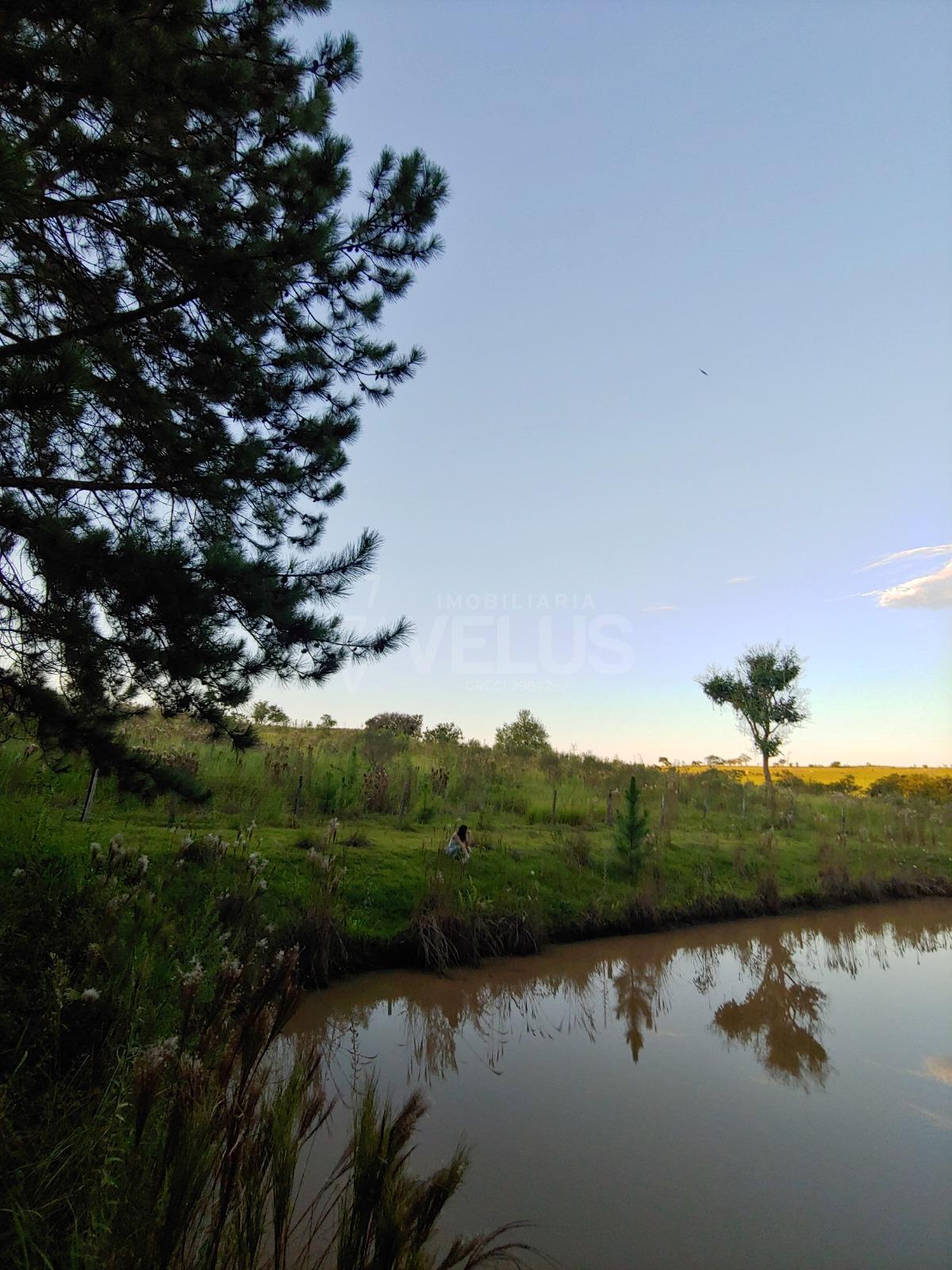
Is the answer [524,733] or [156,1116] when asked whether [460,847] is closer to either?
[156,1116]

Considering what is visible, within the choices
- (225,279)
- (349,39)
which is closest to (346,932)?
(225,279)

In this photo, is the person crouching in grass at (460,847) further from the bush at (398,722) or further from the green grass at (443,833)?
the bush at (398,722)

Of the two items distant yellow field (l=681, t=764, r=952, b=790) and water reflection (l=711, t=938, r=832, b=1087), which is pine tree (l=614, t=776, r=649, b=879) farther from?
distant yellow field (l=681, t=764, r=952, b=790)

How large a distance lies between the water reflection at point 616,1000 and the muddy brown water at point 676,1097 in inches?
1.0

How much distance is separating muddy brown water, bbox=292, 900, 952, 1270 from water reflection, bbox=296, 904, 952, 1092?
1.0 inches

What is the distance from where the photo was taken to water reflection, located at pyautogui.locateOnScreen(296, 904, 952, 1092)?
4.46m

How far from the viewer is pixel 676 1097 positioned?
395 centimetres

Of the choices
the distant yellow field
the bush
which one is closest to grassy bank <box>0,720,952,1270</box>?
the bush

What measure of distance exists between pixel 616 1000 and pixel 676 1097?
5.47ft

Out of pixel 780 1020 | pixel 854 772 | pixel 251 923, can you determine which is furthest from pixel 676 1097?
pixel 854 772

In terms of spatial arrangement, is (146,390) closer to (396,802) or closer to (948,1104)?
(948,1104)

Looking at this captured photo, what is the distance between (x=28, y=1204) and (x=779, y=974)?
6.64 metres

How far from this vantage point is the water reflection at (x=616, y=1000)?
14.6 feet

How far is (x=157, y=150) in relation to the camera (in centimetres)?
385
